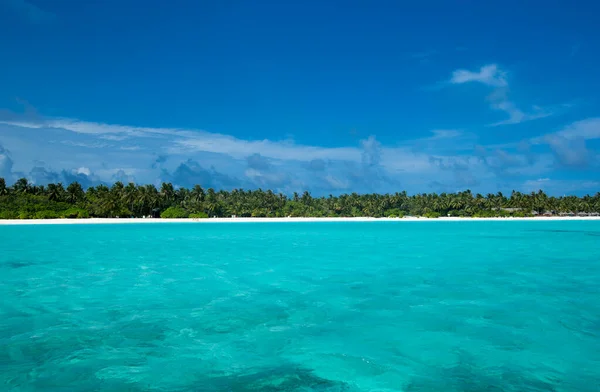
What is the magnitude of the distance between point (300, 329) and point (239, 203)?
104 meters

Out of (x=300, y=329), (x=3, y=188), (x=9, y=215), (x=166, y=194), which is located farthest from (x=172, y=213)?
(x=300, y=329)

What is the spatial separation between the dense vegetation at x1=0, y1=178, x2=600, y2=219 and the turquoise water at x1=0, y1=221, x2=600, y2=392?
251 feet

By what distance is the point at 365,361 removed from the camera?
10.0m

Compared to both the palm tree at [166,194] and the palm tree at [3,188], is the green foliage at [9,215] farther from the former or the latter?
the palm tree at [166,194]

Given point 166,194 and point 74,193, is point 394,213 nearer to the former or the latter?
point 166,194

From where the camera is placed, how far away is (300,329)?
12.5m

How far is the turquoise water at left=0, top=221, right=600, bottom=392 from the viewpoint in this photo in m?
8.91

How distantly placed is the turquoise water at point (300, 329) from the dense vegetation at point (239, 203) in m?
76.6

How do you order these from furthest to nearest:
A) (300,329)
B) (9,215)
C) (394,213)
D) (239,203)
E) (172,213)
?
(394,213) → (239,203) → (172,213) → (9,215) → (300,329)

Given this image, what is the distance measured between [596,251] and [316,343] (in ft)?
117

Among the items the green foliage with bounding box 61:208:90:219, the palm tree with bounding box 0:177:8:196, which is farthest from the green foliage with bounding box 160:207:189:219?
the palm tree with bounding box 0:177:8:196

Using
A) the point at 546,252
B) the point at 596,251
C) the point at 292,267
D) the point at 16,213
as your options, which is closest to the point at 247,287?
the point at 292,267

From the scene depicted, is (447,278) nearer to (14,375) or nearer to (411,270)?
(411,270)

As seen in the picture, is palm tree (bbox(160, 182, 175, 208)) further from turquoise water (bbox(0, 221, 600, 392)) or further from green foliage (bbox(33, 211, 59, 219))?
turquoise water (bbox(0, 221, 600, 392))
